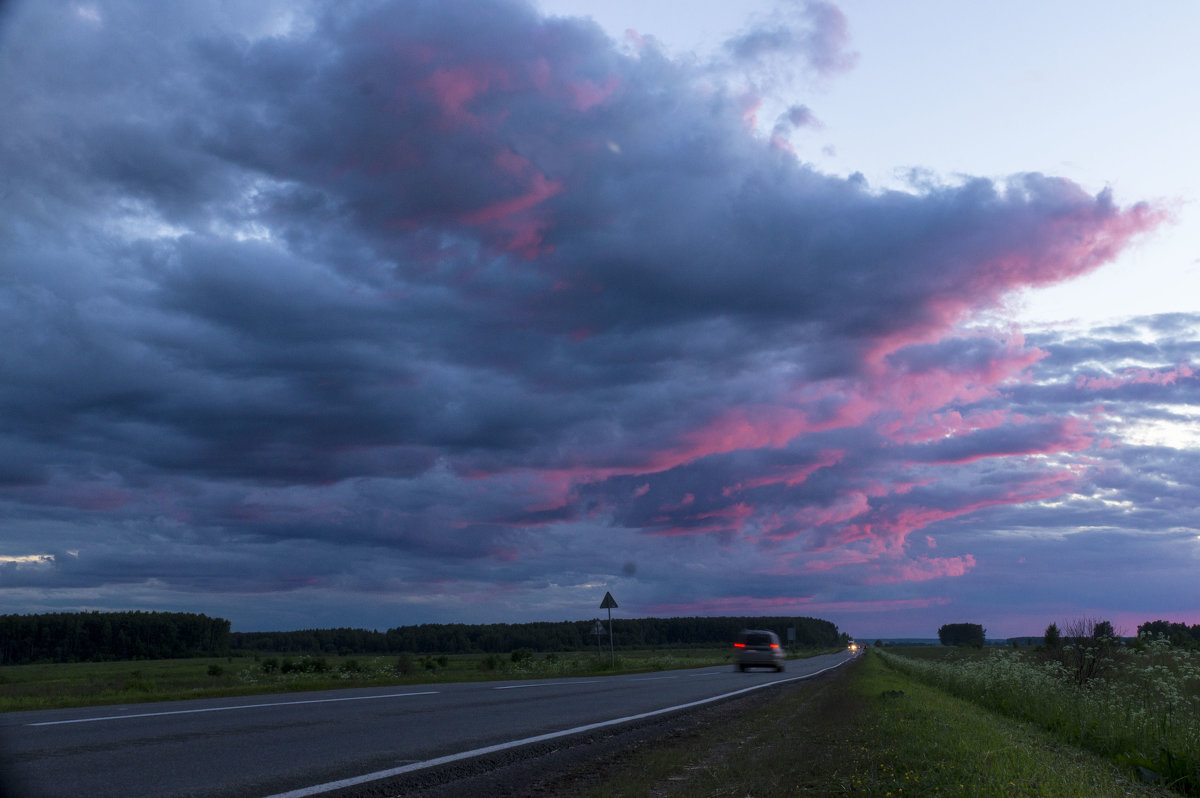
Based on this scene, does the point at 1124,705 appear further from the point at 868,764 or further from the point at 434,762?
the point at 434,762

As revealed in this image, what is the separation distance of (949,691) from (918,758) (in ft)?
52.8

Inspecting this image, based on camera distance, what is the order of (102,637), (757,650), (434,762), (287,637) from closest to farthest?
(434,762) < (757,650) < (102,637) < (287,637)

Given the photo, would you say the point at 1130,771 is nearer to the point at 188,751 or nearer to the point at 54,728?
the point at 188,751

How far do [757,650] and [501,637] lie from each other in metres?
125

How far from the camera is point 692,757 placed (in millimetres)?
8664

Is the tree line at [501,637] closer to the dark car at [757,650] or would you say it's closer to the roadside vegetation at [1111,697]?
the dark car at [757,650]

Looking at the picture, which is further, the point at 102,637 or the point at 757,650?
the point at 102,637

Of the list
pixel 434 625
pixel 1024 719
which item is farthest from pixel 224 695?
pixel 434 625

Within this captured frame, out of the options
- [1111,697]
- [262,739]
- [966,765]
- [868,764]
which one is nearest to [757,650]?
[1111,697]

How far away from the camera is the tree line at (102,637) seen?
11631 centimetres

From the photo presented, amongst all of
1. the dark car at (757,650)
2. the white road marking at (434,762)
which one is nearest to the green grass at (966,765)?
the white road marking at (434,762)

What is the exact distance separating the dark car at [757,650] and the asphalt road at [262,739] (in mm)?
19318

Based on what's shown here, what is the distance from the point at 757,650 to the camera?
3356 cm

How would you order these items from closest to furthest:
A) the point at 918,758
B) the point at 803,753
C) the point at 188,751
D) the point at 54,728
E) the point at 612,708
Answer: the point at 918,758, the point at 188,751, the point at 803,753, the point at 54,728, the point at 612,708
